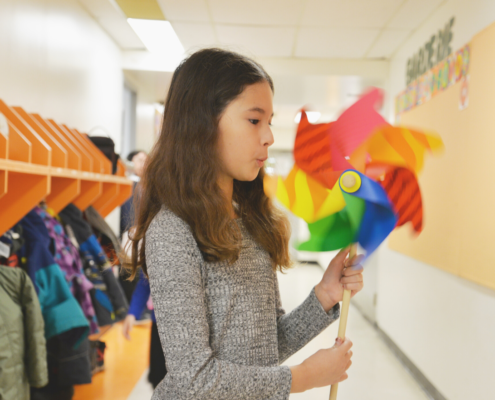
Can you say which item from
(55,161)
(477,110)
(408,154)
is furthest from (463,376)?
(55,161)

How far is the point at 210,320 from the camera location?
0.88 m

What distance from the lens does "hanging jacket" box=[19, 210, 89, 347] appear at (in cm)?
211

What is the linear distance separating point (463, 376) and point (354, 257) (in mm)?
2010

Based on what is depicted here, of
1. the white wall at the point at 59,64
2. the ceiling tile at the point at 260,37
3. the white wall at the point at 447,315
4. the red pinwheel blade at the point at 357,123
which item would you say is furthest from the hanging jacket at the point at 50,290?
the ceiling tile at the point at 260,37

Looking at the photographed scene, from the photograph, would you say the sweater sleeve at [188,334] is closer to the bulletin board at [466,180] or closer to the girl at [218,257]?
the girl at [218,257]

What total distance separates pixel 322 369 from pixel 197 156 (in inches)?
20.0

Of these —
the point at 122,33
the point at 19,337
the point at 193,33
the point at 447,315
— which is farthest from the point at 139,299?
the point at 122,33

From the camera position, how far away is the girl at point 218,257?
0.80 m

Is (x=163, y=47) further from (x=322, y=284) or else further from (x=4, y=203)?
(x=322, y=284)

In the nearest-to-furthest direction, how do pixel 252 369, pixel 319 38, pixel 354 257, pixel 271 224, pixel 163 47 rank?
pixel 252 369
pixel 354 257
pixel 271 224
pixel 319 38
pixel 163 47

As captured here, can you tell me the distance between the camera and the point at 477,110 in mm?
2459

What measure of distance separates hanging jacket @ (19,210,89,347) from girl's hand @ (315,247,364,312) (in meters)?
1.47

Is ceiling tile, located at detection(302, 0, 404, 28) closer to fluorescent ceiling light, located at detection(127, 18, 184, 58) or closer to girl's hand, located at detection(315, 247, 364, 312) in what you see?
fluorescent ceiling light, located at detection(127, 18, 184, 58)

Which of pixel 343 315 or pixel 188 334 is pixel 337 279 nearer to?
pixel 343 315
